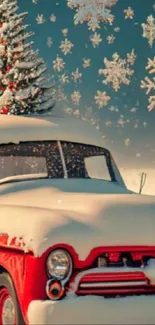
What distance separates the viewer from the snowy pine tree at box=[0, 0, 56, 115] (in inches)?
706

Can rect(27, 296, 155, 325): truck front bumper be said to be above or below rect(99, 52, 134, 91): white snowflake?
below

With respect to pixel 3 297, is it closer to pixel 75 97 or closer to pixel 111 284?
pixel 111 284

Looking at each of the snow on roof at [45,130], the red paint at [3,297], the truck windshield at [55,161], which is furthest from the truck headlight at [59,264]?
the snow on roof at [45,130]

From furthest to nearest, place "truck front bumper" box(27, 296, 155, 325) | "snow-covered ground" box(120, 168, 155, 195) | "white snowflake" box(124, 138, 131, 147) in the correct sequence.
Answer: "white snowflake" box(124, 138, 131, 147) < "snow-covered ground" box(120, 168, 155, 195) < "truck front bumper" box(27, 296, 155, 325)

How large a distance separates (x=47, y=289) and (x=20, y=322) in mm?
307

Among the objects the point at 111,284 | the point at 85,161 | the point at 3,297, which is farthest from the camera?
the point at 85,161

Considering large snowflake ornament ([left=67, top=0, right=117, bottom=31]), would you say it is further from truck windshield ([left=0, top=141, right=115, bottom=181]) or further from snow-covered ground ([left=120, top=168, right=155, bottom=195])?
truck windshield ([left=0, top=141, right=115, bottom=181])

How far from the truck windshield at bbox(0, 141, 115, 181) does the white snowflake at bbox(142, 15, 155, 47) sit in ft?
90.7

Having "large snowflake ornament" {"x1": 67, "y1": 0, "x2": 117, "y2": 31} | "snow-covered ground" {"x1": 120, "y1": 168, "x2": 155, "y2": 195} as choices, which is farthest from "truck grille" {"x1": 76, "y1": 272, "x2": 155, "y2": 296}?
"large snowflake ornament" {"x1": 67, "y1": 0, "x2": 117, "y2": 31}

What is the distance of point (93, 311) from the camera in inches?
173

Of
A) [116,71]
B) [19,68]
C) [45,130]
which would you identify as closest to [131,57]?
[116,71]

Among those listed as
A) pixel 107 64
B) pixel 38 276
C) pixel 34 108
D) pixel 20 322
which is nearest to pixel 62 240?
pixel 38 276

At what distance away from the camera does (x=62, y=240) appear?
14.5 ft

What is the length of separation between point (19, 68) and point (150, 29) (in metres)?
17.2
